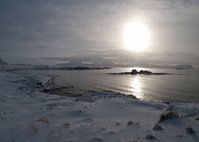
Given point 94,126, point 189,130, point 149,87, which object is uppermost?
point 189,130

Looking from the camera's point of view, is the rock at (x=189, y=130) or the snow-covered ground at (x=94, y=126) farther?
the rock at (x=189, y=130)

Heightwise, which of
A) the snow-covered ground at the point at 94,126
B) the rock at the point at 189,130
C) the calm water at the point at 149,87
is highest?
the rock at the point at 189,130

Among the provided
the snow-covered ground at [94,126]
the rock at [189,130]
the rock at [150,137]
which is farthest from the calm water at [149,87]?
the rock at [150,137]

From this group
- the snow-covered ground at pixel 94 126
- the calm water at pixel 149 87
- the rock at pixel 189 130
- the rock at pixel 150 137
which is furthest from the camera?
the calm water at pixel 149 87

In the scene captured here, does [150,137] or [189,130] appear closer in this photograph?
[150,137]

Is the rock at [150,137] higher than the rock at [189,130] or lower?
lower

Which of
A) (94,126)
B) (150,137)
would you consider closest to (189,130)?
(150,137)

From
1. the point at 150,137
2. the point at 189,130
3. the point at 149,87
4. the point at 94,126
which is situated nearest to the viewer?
the point at 150,137

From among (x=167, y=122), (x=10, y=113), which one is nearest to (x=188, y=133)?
(x=167, y=122)

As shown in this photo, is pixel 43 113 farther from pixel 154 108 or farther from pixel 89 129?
pixel 154 108

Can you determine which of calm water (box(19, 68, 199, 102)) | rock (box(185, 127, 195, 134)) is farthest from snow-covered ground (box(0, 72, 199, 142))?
calm water (box(19, 68, 199, 102))

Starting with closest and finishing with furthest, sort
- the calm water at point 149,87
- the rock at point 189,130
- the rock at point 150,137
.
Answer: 1. the rock at point 150,137
2. the rock at point 189,130
3. the calm water at point 149,87

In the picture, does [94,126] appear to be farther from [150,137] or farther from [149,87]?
[149,87]

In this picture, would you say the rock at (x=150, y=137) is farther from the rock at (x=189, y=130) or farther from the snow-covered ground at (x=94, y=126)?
the rock at (x=189, y=130)
